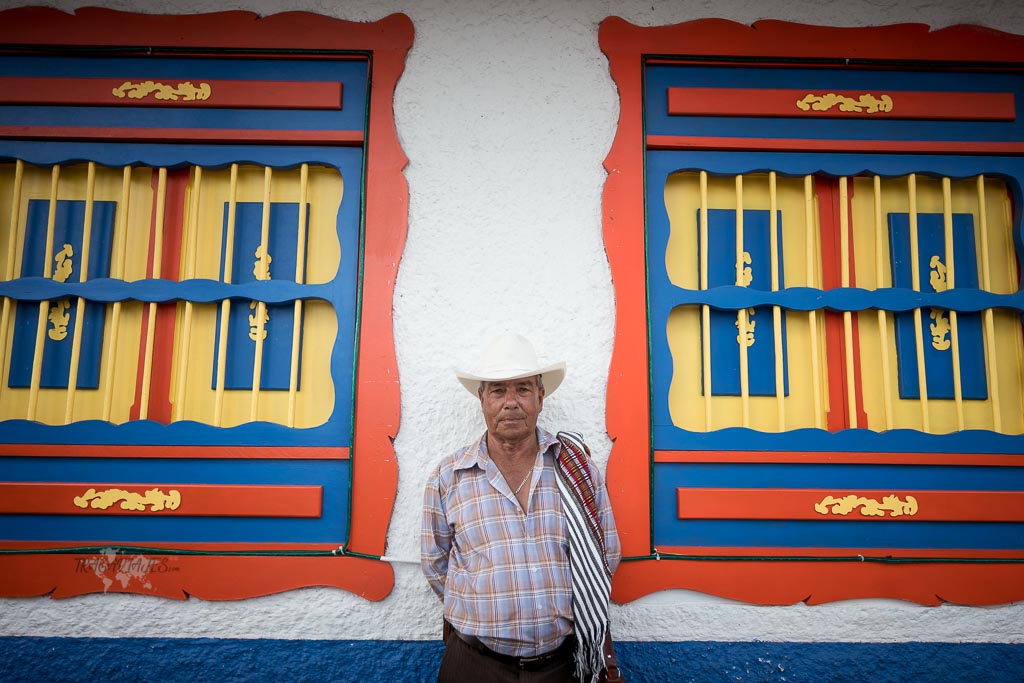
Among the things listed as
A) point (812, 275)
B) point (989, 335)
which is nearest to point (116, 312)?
point (812, 275)

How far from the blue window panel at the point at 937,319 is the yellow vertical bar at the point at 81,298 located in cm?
338

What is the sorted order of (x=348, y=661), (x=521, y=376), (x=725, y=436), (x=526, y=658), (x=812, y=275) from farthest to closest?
1. (x=812, y=275)
2. (x=725, y=436)
3. (x=348, y=661)
4. (x=521, y=376)
5. (x=526, y=658)

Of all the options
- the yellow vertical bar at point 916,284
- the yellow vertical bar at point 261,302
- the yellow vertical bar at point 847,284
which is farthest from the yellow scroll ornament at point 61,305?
the yellow vertical bar at point 916,284

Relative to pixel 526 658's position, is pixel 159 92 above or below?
above

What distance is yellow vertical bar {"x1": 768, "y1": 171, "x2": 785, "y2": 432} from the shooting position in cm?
242

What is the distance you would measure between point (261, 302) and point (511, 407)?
3.87 ft

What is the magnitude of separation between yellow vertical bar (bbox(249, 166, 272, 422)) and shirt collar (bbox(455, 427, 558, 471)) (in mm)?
918

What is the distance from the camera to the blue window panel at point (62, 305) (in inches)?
96.4

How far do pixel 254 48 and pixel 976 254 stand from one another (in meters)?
3.22

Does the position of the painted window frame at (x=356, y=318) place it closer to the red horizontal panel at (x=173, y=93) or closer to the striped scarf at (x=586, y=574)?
the red horizontal panel at (x=173, y=93)

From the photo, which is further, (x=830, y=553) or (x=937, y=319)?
(x=937, y=319)

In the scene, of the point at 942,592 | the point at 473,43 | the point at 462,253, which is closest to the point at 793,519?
the point at 942,592

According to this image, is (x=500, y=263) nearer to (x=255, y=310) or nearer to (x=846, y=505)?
(x=255, y=310)

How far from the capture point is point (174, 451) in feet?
7.67
